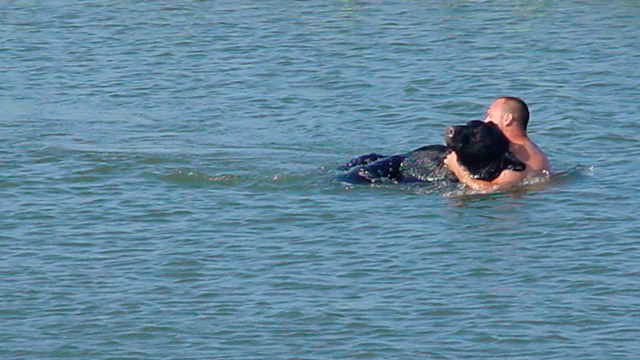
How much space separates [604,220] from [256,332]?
3.59 m

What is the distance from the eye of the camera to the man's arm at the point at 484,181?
13.5 meters

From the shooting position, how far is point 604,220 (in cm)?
1282

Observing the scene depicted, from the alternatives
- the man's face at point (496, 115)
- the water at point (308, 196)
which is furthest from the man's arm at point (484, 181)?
the man's face at point (496, 115)

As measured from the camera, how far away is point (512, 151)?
536 inches

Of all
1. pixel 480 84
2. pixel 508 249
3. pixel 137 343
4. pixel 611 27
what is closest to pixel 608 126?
pixel 480 84

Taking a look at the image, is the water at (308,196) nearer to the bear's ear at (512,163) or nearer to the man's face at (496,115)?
the bear's ear at (512,163)

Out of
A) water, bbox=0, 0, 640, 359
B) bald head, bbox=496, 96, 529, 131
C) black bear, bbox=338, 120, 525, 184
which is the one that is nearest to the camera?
water, bbox=0, 0, 640, 359

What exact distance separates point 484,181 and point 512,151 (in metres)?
0.32

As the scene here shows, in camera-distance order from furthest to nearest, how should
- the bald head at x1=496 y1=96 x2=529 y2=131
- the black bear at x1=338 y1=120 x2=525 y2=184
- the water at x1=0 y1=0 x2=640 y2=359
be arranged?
the bald head at x1=496 y1=96 x2=529 y2=131
the black bear at x1=338 y1=120 x2=525 y2=184
the water at x1=0 y1=0 x2=640 y2=359

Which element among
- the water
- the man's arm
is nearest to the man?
the man's arm

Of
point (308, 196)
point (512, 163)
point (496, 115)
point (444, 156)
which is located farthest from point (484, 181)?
point (308, 196)

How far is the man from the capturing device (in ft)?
44.3

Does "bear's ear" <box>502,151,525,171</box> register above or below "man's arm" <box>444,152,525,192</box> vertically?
above

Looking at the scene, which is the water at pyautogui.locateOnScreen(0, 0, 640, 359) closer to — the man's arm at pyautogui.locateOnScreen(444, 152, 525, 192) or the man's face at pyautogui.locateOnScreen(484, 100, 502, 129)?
the man's arm at pyautogui.locateOnScreen(444, 152, 525, 192)
